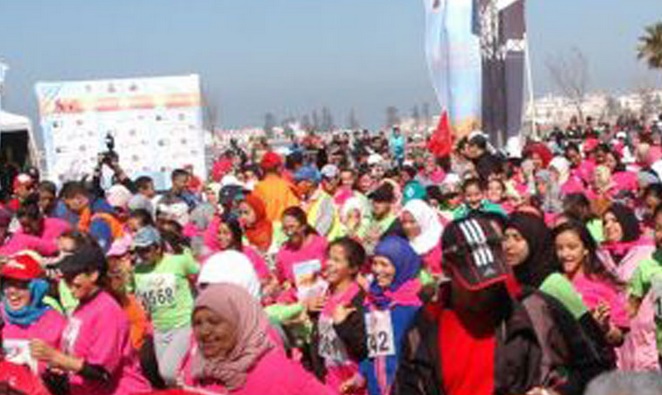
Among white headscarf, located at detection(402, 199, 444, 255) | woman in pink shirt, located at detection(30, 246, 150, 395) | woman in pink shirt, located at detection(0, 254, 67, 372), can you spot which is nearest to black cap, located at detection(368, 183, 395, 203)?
white headscarf, located at detection(402, 199, 444, 255)

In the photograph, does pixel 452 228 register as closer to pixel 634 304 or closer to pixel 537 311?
pixel 537 311

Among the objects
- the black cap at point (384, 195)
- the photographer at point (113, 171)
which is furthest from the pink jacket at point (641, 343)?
the photographer at point (113, 171)

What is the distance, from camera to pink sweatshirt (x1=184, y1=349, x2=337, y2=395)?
4.05 m

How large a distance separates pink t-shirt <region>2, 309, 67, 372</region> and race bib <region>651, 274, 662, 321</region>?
3095 mm

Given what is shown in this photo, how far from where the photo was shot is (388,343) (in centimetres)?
584

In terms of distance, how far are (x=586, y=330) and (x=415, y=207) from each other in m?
4.06

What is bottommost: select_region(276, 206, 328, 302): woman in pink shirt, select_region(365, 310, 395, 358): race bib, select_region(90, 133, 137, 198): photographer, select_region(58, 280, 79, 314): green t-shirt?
select_region(365, 310, 395, 358): race bib

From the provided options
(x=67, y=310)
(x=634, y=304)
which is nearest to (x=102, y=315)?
(x=67, y=310)

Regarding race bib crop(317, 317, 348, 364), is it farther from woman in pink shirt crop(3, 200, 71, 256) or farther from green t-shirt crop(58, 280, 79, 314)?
woman in pink shirt crop(3, 200, 71, 256)

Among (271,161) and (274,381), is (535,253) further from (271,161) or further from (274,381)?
(271,161)

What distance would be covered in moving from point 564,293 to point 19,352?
2.67m

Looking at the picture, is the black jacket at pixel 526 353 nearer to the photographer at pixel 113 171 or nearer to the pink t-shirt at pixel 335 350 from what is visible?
the pink t-shirt at pixel 335 350

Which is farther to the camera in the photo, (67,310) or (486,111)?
(486,111)

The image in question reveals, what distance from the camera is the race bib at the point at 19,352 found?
552cm
